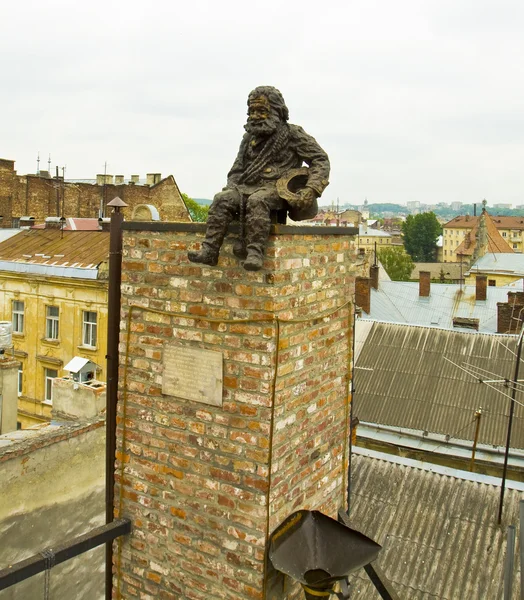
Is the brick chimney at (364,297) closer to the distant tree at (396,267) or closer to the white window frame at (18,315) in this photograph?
the white window frame at (18,315)

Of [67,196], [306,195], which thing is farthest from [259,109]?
[67,196]

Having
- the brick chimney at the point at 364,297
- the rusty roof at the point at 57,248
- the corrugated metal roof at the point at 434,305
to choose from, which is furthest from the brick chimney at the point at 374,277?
the rusty roof at the point at 57,248

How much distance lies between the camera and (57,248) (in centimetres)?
1883

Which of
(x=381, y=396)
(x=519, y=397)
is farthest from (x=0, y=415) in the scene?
(x=519, y=397)

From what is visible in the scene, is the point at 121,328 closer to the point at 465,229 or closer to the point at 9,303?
the point at 9,303

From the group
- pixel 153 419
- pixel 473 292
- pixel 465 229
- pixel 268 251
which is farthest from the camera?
pixel 465 229

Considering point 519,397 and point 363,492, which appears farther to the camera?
point 519,397

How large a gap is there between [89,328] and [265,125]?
14.5 m

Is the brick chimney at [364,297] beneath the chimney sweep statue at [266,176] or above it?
beneath

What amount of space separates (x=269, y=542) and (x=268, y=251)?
146 centimetres

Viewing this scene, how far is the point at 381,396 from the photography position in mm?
14609

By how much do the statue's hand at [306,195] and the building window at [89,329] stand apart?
47.1 ft

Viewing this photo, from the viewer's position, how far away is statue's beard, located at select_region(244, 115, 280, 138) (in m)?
3.33

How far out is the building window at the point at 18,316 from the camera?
60.3ft
